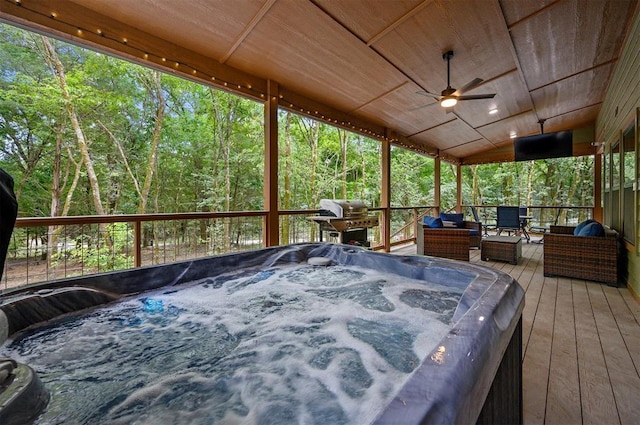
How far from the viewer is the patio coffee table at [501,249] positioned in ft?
15.1

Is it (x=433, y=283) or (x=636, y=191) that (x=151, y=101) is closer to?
(x=433, y=283)

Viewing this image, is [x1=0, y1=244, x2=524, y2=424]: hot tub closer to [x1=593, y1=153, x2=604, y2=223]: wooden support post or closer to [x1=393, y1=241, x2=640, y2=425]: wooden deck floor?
[x1=393, y1=241, x2=640, y2=425]: wooden deck floor

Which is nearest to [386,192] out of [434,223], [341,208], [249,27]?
[434,223]

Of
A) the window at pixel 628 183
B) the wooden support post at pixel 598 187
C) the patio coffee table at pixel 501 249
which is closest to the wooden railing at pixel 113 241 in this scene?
the patio coffee table at pixel 501 249

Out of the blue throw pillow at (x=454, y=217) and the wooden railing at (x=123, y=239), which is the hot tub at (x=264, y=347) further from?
the blue throw pillow at (x=454, y=217)

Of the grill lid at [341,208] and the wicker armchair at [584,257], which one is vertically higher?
the grill lid at [341,208]

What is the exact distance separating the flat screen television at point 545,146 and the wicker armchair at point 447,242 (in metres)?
3.91

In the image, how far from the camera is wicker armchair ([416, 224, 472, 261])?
4598 millimetres

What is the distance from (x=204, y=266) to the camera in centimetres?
234

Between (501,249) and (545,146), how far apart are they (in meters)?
3.70

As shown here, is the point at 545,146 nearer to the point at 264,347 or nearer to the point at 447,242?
the point at 447,242

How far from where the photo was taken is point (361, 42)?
3.07 metres

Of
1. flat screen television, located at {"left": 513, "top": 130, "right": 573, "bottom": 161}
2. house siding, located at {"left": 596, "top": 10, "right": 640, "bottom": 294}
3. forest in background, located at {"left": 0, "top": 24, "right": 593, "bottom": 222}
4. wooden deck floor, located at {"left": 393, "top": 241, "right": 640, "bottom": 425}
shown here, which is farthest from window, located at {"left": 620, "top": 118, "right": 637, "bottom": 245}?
forest in background, located at {"left": 0, "top": 24, "right": 593, "bottom": 222}

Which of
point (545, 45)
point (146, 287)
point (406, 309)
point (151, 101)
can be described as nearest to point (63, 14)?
point (146, 287)
